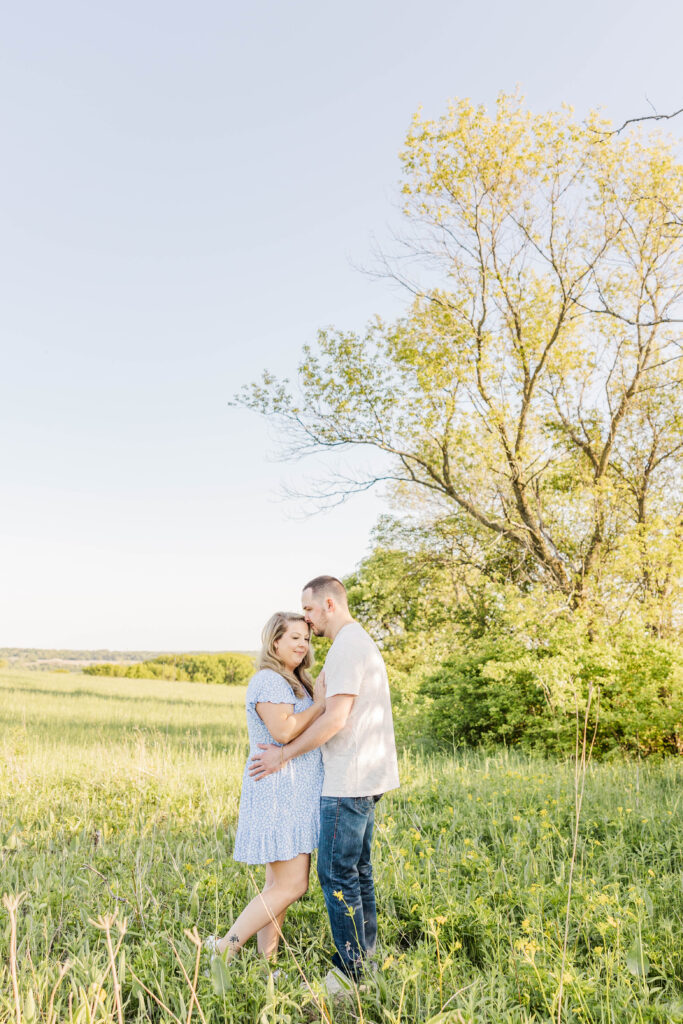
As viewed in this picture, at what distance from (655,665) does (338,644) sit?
919 centimetres

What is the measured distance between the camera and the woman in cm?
361

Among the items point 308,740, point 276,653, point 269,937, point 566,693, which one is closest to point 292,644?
point 276,653

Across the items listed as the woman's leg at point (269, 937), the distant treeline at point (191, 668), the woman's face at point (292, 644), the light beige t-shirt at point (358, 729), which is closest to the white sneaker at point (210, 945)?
the woman's leg at point (269, 937)

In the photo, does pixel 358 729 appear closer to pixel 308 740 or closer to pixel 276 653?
pixel 308 740

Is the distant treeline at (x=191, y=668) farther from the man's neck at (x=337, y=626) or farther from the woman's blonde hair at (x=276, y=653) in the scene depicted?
the man's neck at (x=337, y=626)

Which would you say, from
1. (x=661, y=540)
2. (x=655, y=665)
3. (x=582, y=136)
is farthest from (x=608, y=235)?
(x=655, y=665)

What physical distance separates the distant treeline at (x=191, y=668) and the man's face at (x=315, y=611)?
192 feet

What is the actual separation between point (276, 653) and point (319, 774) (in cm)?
67

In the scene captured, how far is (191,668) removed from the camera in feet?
217

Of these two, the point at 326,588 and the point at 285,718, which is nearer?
the point at 285,718

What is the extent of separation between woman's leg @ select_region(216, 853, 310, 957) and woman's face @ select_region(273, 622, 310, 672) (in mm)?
1008

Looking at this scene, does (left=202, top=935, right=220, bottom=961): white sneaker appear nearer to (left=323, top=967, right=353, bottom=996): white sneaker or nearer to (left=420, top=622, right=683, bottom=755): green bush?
(left=323, top=967, right=353, bottom=996): white sneaker

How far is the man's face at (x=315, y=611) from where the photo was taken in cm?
368

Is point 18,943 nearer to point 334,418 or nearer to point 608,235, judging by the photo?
point 334,418
